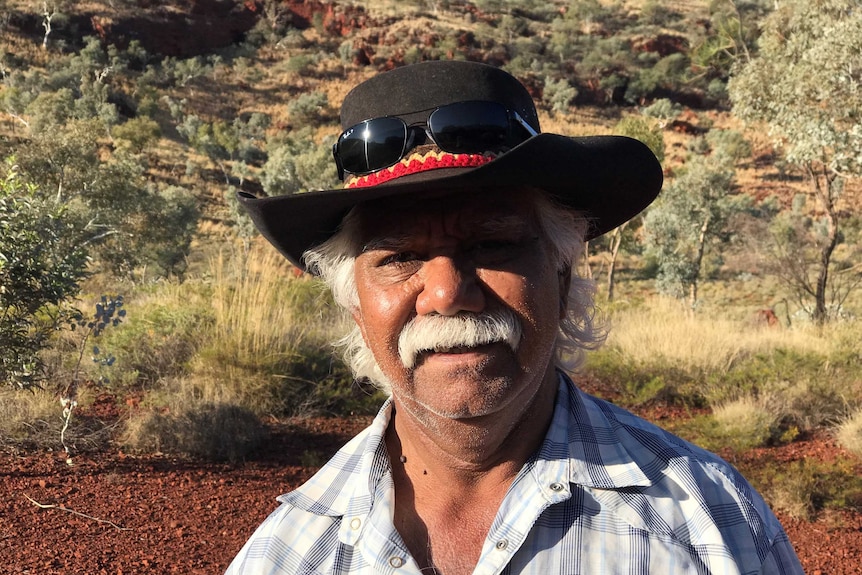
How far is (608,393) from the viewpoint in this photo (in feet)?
25.9

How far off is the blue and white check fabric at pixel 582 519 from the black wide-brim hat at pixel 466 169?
0.58m

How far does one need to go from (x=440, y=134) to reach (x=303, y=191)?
20.8ft

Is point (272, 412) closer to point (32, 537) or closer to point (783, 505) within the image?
point (32, 537)

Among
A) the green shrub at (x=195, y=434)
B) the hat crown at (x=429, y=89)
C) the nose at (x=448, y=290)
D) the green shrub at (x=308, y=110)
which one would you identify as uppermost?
the hat crown at (x=429, y=89)

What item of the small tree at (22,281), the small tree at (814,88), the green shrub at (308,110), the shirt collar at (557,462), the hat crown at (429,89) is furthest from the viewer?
the green shrub at (308,110)

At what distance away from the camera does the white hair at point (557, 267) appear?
176 centimetres

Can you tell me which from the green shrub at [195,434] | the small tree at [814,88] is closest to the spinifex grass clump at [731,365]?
the small tree at [814,88]

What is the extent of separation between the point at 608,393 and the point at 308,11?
170 feet

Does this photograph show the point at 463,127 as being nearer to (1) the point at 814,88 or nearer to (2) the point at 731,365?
(2) the point at 731,365

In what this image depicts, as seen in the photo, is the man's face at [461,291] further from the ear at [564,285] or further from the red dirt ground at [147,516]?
the red dirt ground at [147,516]

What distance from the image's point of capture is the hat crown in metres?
1.67

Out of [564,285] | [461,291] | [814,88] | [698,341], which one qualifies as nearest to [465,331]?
[461,291]

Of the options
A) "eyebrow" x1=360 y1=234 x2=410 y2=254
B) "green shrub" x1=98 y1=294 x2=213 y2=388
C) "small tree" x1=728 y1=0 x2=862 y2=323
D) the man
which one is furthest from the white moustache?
"small tree" x1=728 y1=0 x2=862 y2=323

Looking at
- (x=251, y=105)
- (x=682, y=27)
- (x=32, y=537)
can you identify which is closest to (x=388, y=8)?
(x=251, y=105)
